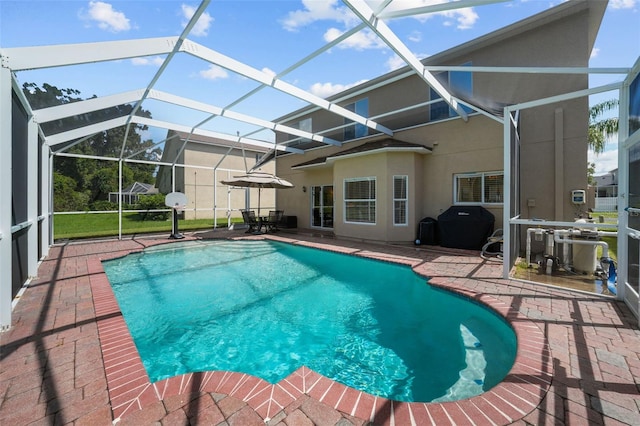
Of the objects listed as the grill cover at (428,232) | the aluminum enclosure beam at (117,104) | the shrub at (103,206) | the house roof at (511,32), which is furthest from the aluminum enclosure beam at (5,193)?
the shrub at (103,206)

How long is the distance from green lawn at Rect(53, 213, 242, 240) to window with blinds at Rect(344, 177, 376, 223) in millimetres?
9050

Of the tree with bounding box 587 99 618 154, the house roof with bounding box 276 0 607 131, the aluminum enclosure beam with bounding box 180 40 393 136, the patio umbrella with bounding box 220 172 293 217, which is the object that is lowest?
the patio umbrella with bounding box 220 172 293 217

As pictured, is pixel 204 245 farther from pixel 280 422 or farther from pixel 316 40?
pixel 280 422

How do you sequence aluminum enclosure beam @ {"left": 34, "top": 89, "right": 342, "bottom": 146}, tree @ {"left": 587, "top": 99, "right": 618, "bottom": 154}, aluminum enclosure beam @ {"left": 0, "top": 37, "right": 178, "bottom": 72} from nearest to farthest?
aluminum enclosure beam @ {"left": 0, "top": 37, "right": 178, "bottom": 72} → aluminum enclosure beam @ {"left": 34, "top": 89, "right": 342, "bottom": 146} → tree @ {"left": 587, "top": 99, "right": 618, "bottom": 154}

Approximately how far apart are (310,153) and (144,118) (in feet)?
27.8

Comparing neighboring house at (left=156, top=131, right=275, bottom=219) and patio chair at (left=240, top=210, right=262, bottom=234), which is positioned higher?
neighboring house at (left=156, top=131, right=275, bottom=219)

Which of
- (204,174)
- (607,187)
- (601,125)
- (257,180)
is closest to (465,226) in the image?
(257,180)

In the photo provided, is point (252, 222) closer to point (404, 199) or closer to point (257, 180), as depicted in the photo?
point (257, 180)

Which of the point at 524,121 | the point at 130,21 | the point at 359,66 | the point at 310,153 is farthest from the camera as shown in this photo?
the point at 310,153

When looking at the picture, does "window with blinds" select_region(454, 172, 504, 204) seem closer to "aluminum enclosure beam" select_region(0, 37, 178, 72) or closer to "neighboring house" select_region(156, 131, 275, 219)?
"aluminum enclosure beam" select_region(0, 37, 178, 72)

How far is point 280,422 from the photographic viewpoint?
2201 millimetres

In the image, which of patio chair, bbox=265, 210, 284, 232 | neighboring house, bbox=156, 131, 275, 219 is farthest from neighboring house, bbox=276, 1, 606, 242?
neighboring house, bbox=156, 131, 275, 219

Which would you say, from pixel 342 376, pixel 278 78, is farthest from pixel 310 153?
pixel 342 376

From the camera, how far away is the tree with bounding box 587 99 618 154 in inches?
870
